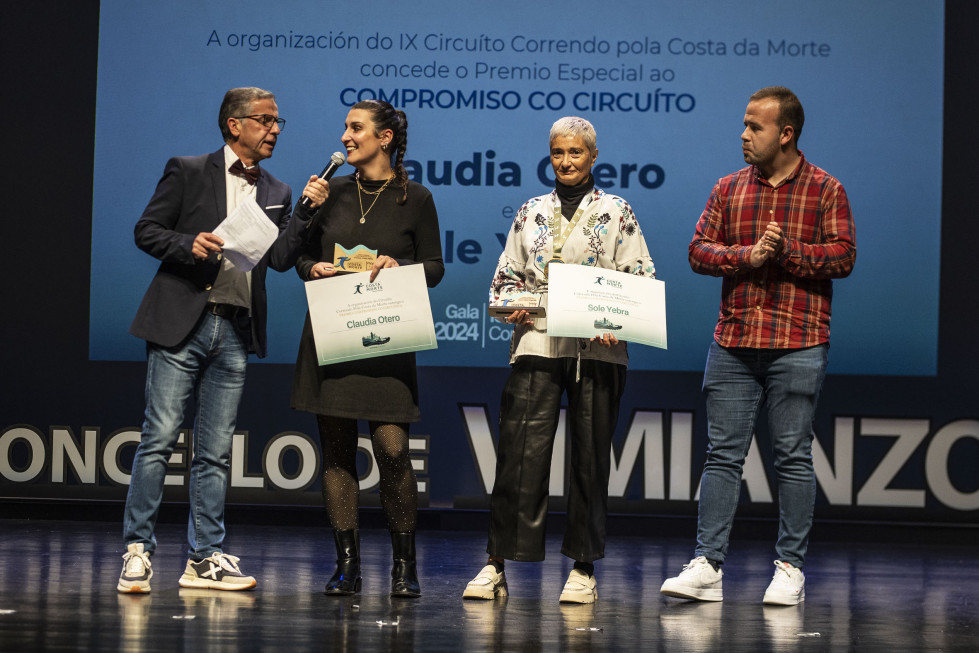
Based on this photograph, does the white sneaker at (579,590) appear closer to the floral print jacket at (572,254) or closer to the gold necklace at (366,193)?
the floral print jacket at (572,254)

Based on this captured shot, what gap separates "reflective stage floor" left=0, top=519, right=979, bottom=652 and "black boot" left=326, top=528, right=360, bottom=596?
49 mm

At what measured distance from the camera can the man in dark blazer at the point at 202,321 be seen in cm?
319

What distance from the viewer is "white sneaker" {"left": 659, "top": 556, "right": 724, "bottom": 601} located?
131 inches

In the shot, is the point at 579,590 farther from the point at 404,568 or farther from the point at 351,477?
the point at 351,477

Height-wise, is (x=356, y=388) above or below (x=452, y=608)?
above

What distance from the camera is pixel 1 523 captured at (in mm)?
4832

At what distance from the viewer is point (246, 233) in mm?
3111

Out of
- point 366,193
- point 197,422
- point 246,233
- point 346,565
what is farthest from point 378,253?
point 346,565

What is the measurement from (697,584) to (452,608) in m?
0.79

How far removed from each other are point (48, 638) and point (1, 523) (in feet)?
8.18

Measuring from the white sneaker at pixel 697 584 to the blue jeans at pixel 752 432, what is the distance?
0.05 metres

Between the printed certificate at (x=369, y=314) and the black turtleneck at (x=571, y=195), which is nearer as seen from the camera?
the printed certificate at (x=369, y=314)

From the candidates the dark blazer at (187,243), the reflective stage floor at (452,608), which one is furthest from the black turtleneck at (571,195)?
the reflective stage floor at (452,608)

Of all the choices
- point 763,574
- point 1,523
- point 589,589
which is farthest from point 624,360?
point 1,523
